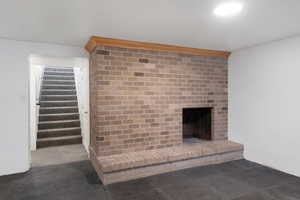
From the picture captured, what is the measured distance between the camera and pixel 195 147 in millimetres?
3400

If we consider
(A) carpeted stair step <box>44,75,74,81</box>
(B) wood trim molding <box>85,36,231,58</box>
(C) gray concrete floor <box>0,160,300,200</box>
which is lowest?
(C) gray concrete floor <box>0,160,300,200</box>

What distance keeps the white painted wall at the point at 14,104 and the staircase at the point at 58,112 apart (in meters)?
1.60

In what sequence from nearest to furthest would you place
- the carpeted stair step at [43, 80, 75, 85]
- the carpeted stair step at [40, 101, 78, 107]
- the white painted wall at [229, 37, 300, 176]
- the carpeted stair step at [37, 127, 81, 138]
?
the white painted wall at [229, 37, 300, 176] < the carpeted stair step at [37, 127, 81, 138] < the carpeted stair step at [40, 101, 78, 107] < the carpeted stair step at [43, 80, 75, 85]

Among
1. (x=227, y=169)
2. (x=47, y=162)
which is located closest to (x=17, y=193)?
(x=47, y=162)

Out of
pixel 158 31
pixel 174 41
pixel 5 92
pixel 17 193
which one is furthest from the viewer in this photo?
pixel 174 41

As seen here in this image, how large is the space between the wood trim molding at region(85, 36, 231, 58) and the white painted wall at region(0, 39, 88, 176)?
991 millimetres

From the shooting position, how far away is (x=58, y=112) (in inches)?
217

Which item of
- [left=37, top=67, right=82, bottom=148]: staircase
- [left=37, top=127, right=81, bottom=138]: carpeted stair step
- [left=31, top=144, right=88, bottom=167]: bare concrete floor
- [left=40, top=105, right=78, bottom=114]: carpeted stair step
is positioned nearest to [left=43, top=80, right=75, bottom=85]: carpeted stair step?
[left=37, top=67, right=82, bottom=148]: staircase

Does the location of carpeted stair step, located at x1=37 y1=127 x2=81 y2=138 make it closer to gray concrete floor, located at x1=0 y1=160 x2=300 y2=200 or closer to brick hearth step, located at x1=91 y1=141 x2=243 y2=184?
gray concrete floor, located at x1=0 y1=160 x2=300 y2=200

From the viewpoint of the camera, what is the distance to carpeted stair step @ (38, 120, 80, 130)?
4.94 metres

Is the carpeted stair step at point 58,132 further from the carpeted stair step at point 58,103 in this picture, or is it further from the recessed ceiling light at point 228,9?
the recessed ceiling light at point 228,9

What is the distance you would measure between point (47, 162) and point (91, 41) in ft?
7.82

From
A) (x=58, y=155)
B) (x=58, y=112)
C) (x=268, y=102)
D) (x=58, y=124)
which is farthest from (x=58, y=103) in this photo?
(x=268, y=102)

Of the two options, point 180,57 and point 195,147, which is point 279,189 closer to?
point 195,147
